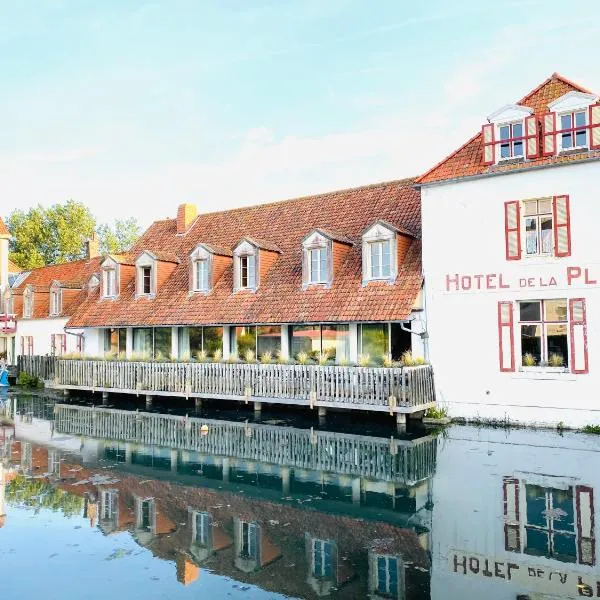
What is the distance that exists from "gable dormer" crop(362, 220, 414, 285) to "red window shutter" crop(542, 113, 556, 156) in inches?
193

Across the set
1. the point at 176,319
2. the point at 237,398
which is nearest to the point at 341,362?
the point at 237,398

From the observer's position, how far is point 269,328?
2164 centimetres

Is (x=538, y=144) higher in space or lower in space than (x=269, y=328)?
higher

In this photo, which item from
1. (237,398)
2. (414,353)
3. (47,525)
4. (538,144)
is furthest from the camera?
(237,398)

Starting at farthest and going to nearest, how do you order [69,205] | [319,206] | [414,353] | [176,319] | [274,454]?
[69,205] → [319,206] → [176,319] → [414,353] → [274,454]

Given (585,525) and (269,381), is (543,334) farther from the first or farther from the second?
(585,525)

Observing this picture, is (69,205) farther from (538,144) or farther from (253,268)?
(538,144)

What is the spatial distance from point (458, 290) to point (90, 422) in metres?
11.8

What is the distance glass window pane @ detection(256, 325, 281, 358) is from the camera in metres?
21.5

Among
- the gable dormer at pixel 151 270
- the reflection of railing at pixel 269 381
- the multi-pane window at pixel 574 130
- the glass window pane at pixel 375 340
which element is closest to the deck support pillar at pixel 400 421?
the reflection of railing at pixel 269 381

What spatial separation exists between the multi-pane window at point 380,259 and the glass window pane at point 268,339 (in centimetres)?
397

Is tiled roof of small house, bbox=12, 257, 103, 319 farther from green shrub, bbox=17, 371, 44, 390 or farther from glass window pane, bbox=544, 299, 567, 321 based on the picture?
glass window pane, bbox=544, 299, 567, 321

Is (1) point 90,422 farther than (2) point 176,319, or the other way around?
(2) point 176,319

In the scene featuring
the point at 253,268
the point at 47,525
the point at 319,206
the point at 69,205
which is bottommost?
the point at 47,525
